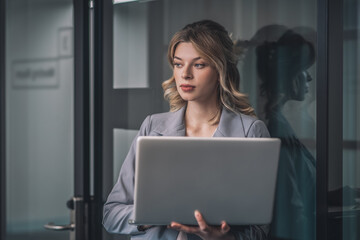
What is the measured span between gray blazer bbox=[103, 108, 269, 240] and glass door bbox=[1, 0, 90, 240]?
39 cm

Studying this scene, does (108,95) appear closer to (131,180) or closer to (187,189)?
(131,180)

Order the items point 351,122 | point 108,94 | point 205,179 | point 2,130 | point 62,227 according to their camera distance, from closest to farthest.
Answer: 1. point 205,179
2. point 351,122
3. point 108,94
4. point 62,227
5. point 2,130

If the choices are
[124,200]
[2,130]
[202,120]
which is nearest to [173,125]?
[202,120]

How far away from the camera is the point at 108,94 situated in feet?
7.55

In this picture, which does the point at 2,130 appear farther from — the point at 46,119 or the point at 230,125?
the point at 230,125

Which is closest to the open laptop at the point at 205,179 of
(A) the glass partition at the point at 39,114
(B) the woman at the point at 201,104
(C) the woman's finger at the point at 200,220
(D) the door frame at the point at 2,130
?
(C) the woman's finger at the point at 200,220

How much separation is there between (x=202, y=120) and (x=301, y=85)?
365 millimetres

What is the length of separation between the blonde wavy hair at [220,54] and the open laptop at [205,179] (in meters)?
0.35

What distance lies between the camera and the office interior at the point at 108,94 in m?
1.82

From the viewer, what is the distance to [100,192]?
234 centimetres

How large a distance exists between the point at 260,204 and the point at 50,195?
3.96ft

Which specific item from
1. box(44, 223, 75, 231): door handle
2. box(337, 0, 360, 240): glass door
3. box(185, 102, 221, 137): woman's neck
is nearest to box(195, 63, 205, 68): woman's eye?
box(185, 102, 221, 137): woman's neck

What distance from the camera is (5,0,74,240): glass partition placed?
243cm

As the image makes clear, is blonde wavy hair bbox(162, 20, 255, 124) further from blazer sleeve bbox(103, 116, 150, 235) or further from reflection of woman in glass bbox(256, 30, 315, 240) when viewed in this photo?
blazer sleeve bbox(103, 116, 150, 235)
